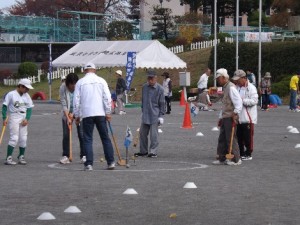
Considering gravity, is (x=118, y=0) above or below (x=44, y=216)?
above

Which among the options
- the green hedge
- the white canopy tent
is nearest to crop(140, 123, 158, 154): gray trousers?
the white canopy tent

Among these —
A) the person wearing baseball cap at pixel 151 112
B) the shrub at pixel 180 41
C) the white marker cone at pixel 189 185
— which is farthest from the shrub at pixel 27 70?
the white marker cone at pixel 189 185

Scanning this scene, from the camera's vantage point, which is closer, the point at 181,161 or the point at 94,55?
the point at 181,161

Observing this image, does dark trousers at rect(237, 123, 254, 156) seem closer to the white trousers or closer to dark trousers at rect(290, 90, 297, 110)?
the white trousers

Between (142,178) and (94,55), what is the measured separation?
33.4m

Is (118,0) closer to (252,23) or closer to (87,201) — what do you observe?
(252,23)

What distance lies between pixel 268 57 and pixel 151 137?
40908mm

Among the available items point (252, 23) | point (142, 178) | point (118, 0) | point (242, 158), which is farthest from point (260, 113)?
point (118, 0)

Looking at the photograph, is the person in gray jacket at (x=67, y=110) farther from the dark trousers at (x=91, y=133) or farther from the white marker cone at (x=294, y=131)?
the white marker cone at (x=294, y=131)

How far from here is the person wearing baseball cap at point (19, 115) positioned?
60.1 ft

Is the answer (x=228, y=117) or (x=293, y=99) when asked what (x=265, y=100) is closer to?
(x=293, y=99)

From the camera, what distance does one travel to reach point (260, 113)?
38844 millimetres

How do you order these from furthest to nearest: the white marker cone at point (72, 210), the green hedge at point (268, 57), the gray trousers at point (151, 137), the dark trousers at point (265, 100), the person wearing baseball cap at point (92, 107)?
the green hedge at point (268, 57)
the dark trousers at point (265, 100)
the gray trousers at point (151, 137)
the person wearing baseball cap at point (92, 107)
the white marker cone at point (72, 210)

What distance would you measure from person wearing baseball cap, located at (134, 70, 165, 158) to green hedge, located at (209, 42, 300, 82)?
125 ft
